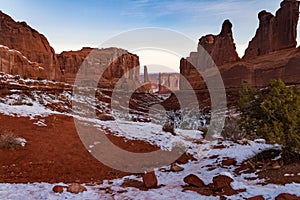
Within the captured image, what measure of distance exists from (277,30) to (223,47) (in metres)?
18.5

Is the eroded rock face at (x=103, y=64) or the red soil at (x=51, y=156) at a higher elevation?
the eroded rock face at (x=103, y=64)

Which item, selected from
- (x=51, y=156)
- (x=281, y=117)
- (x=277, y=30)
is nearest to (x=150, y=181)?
(x=51, y=156)

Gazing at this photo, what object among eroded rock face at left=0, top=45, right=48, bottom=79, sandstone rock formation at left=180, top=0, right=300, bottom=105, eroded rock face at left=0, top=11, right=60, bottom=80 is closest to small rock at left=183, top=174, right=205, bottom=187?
sandstone rock formation at left=180, top=0, right=300, bottom=105

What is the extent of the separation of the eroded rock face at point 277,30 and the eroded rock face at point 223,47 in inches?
211

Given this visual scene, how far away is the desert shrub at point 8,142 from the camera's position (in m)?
10.1

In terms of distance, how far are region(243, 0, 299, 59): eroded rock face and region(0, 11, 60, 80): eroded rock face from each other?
57989mm

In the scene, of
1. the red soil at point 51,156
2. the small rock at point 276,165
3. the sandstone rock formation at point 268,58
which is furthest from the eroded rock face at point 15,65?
the small rock at point 276,165

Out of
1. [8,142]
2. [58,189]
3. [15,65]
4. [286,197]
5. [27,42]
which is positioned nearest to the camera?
[286,197]

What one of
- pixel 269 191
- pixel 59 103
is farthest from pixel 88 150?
pixel 59 103

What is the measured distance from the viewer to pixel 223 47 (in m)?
86.8

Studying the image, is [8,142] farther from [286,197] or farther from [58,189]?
[286,197]

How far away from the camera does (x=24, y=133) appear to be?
39.1 ft

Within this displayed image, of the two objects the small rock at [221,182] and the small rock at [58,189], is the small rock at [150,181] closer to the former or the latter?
the small rock at [221,182]

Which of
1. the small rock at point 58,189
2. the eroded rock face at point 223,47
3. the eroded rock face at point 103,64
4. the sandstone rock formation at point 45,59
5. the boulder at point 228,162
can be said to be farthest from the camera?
the eroded rock face at point 103,64
